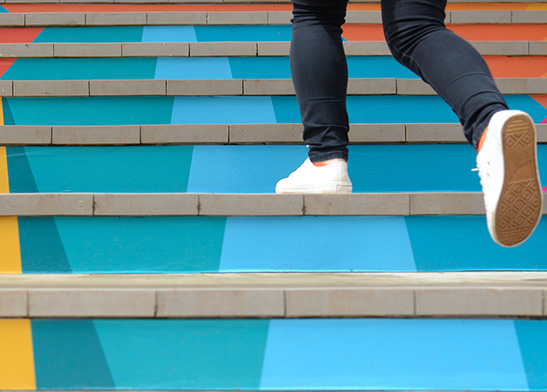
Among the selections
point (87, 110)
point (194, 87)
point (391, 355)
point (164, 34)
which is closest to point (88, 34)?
point (164, 34)

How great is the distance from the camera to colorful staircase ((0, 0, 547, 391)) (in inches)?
40.4

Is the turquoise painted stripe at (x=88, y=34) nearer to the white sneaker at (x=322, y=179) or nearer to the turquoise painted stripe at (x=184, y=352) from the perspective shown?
the white sneaker at (x=322, y=179)

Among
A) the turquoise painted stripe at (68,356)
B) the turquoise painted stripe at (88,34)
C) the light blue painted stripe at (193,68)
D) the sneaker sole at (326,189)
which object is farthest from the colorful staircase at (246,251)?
the turquoise painted stripe at (88,34)

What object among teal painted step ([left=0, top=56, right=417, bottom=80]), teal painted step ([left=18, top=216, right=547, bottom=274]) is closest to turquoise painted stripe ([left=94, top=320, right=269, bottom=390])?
teal painted step ([left=18, top=216, right=547, bottom=274])

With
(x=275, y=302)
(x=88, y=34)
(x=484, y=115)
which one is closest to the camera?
(x=275, y=302)

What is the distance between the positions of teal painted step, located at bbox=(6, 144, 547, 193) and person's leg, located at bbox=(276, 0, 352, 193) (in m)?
0.23

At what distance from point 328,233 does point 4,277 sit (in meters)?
0.65

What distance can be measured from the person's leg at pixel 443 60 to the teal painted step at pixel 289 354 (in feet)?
1.23

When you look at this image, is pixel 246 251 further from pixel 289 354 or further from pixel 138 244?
pixel 289 354

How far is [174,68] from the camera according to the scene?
2.32 metres

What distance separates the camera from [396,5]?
1.30 metres

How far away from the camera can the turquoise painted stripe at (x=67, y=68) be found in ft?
7.55

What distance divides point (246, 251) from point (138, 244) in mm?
222

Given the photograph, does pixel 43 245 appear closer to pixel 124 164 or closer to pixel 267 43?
pixel 124 164
